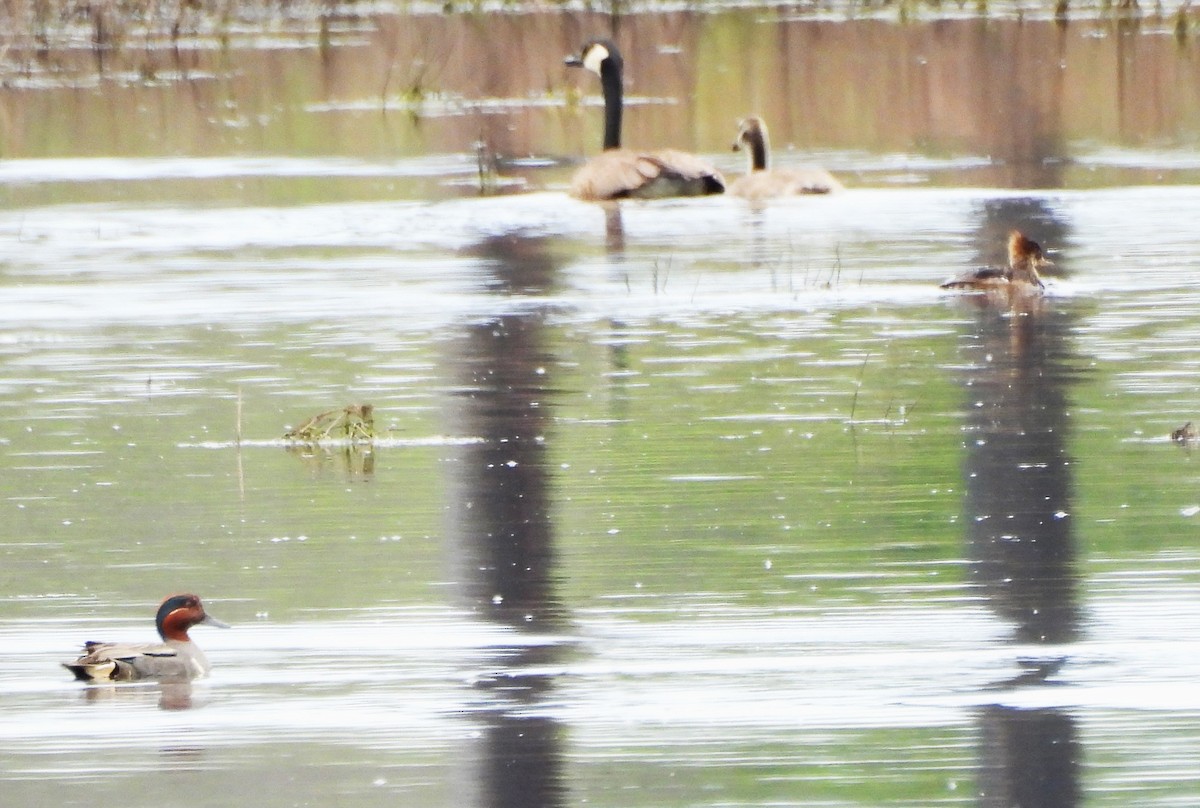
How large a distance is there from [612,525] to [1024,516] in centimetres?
130

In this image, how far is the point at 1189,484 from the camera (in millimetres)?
9797

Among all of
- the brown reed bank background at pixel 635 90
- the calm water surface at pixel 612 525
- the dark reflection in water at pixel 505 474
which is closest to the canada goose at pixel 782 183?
the brown reed bank background at pixel 635 90

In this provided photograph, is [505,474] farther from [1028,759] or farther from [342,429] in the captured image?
[1028,759]

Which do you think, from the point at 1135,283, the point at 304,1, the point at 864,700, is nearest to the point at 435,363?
the point at 1135,283

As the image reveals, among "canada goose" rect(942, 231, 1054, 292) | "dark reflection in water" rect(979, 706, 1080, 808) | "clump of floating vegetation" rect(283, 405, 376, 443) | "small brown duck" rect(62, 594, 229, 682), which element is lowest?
"dark reflection in water" rect(979, 706, 1080, 808)

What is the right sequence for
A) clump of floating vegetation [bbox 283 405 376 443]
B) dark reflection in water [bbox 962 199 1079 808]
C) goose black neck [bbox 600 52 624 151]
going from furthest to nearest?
goose black neck [bbox 600 52 624 151], clump of floating vegetation [bbox 283 405 376 443], dark reflection in water [bbox 962 199 1079 808]

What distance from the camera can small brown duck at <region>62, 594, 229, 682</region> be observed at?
7305 millimetres

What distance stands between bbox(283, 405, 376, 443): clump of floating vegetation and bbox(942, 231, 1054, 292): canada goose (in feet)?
18.0

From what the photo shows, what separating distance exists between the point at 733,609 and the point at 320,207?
14051 millimetres

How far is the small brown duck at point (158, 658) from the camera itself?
24.0 feet

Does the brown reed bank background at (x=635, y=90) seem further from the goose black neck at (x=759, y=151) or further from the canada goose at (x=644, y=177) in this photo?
the canada goose at (x=644, y=177)

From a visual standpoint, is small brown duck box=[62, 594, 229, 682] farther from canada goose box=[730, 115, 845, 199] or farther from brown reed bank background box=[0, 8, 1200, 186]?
brown reed bank background box=[0, 8, 1200, 186]

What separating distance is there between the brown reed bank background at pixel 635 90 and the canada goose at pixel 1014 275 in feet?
20.8

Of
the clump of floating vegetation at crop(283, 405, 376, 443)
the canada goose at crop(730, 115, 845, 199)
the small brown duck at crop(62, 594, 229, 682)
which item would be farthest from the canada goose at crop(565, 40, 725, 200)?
the small brown duck at crop(62, 594, 229, 682)
